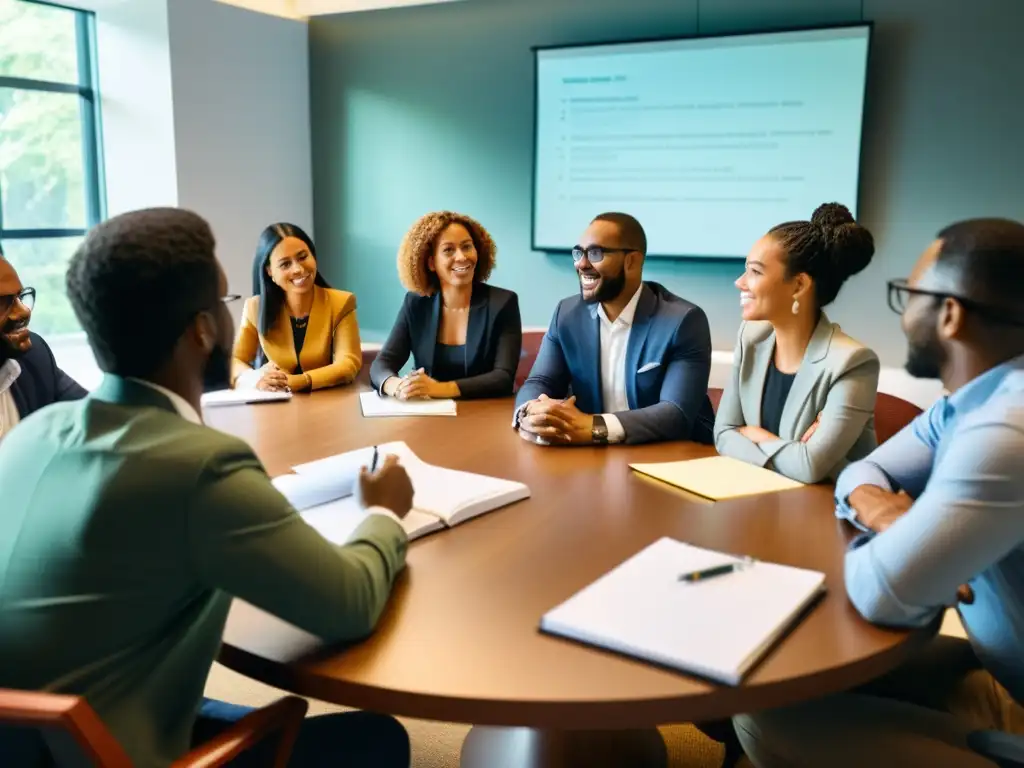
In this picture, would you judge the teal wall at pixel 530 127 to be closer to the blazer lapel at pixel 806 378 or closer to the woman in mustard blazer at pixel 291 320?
the woman in mustard blazer at pixel 291 320

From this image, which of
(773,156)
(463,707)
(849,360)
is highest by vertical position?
(773,156)

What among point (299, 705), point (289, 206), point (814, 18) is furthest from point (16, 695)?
point (289, 206)

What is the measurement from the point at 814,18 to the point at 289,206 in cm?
321

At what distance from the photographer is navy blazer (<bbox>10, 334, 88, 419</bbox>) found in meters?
2.17

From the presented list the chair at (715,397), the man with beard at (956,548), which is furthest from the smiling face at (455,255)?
the man with beard at (956,548)

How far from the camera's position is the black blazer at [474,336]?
3049mm

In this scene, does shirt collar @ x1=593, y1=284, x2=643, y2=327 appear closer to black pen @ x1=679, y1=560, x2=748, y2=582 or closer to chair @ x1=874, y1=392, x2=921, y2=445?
chair @ x1=874, y1=392, x2=921, y2=445

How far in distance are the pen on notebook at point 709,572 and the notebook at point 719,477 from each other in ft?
1.31

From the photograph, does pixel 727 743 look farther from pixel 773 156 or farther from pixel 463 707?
pixel 773 156

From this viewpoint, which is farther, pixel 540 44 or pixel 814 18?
pixel 540 44

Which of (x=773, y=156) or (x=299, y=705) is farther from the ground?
(x=773, y=156)

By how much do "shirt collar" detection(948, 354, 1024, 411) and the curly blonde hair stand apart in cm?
209

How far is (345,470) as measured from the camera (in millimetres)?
1764

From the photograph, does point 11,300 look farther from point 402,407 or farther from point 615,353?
point 615,353
